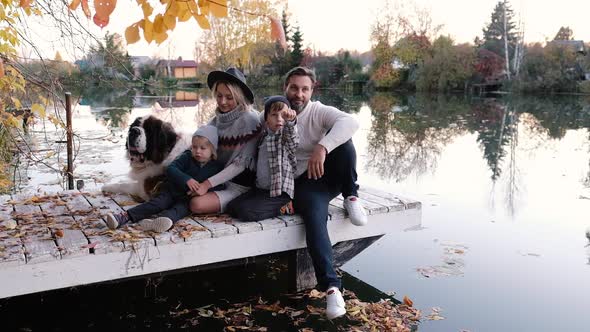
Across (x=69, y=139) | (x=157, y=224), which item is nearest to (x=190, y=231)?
(x=157, y=224)

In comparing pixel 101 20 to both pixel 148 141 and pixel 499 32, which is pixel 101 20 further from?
pixel 499 32

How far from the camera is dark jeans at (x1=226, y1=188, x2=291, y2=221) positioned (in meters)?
3.53

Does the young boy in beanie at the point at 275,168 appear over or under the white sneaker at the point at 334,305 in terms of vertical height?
over

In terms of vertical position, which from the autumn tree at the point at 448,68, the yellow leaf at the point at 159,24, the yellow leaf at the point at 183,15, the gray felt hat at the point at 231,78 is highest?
the autumn tree at the point at 448,68

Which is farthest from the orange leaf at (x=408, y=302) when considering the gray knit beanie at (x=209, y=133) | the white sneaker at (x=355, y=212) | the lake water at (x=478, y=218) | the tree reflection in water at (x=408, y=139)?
the tree reflection in water at (x=408, y=139)

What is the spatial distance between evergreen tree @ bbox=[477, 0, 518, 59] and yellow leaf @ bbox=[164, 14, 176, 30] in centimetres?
4120

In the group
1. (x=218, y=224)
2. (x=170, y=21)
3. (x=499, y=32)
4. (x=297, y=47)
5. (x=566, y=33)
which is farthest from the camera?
(x=566, y=33)

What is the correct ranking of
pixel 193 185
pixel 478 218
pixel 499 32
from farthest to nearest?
pixel 499 32
pixel 478 218
pixel 193 185

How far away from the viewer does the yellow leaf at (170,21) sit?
2002 mm

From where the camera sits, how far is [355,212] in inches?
147

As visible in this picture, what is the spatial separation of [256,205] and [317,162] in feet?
1.70

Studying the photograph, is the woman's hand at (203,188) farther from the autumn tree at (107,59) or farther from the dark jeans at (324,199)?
the autumn tree at (107,59)

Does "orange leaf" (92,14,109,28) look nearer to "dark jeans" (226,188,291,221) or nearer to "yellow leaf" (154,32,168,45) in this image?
"yellow leaf" (154,32,168,45)

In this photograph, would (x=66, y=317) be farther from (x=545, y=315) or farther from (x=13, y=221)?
(x=545, y=315)
